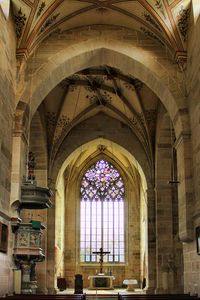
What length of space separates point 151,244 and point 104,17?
9894mm

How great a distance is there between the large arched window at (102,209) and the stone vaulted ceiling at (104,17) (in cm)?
1469

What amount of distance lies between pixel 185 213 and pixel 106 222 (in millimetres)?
16232

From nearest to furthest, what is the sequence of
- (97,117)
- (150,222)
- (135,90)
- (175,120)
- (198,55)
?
(198,55) → (175,120) → (135,90) → (150,222) → (97,117)

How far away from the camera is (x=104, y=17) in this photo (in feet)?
47.4

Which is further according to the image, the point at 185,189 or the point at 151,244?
the point at 151,244

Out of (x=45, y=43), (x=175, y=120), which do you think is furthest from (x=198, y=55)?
(x=45, y=43)

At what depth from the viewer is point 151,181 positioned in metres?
20.7

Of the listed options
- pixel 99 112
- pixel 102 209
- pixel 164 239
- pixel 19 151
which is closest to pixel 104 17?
pixel 19 151

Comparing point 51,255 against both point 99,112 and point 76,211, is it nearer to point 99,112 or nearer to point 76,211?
point 99,112

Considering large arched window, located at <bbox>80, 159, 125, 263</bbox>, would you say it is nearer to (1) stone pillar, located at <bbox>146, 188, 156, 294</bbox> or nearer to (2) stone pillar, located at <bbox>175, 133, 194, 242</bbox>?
(1) stone pillar, located at <bbox>146, 188, 156, 294</bbox>

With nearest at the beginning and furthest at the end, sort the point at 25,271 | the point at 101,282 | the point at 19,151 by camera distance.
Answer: the point at 19,151
the point at 25,271
the point at 101,282

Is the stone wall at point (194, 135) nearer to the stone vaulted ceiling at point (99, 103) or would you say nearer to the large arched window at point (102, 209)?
the stone vaulted ceiling at point (99, 103)

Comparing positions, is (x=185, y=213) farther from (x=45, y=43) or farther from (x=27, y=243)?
(x=45, y=43)

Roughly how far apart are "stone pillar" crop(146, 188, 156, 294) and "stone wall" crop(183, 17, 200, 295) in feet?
23.3
